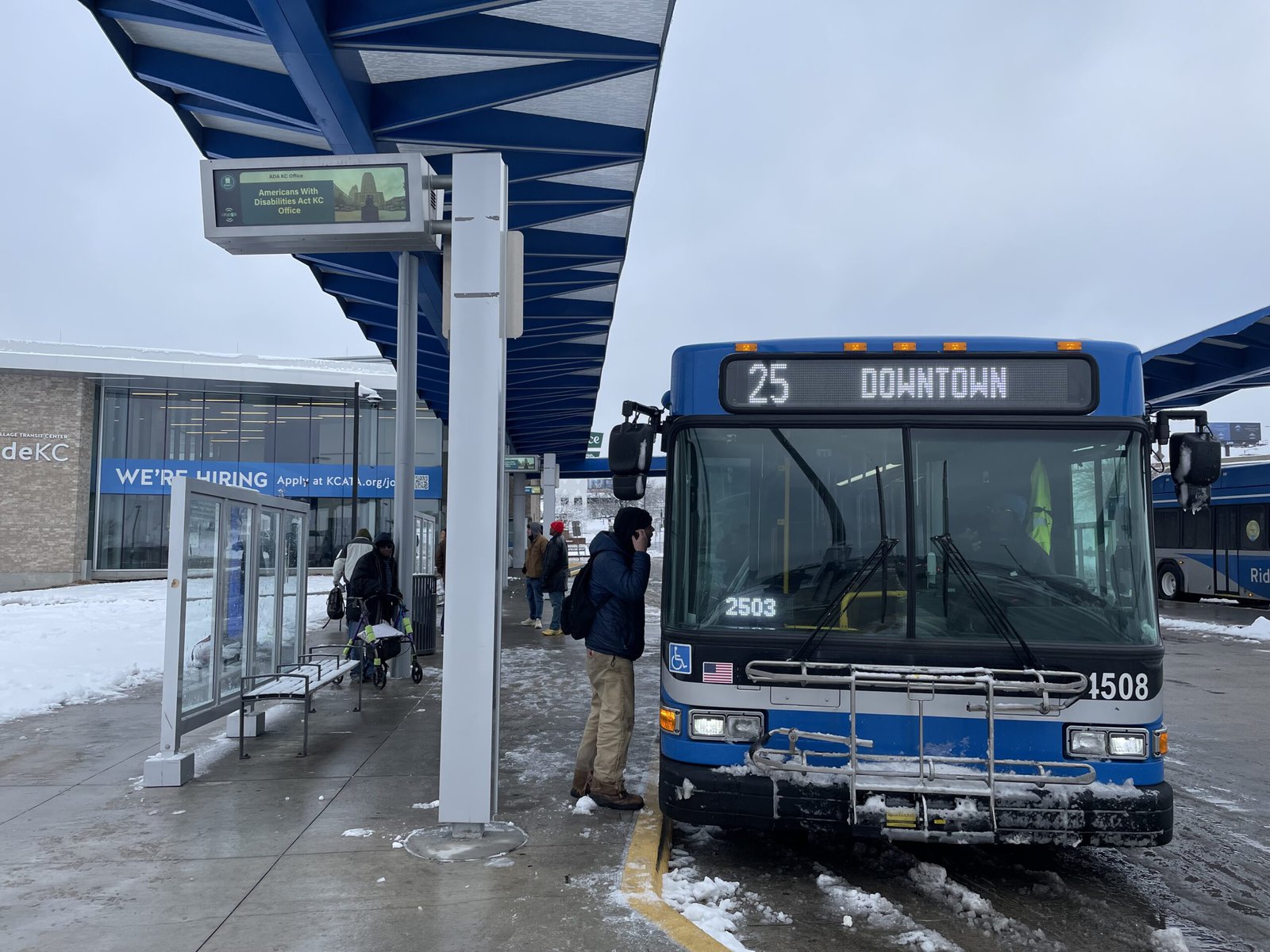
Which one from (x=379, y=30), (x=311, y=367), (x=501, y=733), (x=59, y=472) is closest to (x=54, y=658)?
(x=501, y=733)

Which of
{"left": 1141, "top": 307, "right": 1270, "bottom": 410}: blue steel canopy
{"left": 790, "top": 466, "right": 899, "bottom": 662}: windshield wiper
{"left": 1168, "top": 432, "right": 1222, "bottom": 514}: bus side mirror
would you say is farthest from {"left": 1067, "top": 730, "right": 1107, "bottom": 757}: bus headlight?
{"left": 1141, "top": 307, "right": 1270, "bottom": 410}: blue steel canopy

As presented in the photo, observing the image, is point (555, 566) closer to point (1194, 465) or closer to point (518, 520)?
point (1194, 465)

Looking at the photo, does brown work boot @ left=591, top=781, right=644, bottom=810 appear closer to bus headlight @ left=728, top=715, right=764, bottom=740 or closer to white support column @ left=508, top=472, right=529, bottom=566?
bus headlight @ left=728, top=715, right=764, bottom=740

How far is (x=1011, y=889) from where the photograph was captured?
496cm

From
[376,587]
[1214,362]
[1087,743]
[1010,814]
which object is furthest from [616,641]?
[1214,362]

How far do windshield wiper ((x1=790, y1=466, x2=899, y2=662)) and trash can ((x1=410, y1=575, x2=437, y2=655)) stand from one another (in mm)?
9102

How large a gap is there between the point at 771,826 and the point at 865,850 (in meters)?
1.14

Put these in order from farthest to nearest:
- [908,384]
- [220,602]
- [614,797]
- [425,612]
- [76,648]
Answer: [425,612] → [76,648] → [220,602] → [614,797] → [908,384]

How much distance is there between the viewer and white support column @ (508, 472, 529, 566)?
109 feet

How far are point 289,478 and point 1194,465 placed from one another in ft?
109

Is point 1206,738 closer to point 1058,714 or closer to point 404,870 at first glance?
point 1058,714

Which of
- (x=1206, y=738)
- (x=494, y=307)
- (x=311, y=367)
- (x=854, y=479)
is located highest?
(x=311, y=367)

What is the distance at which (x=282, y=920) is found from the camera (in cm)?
427

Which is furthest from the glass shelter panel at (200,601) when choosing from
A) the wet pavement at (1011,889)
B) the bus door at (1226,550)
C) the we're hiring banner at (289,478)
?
the we're hiring banner at (289,478)
